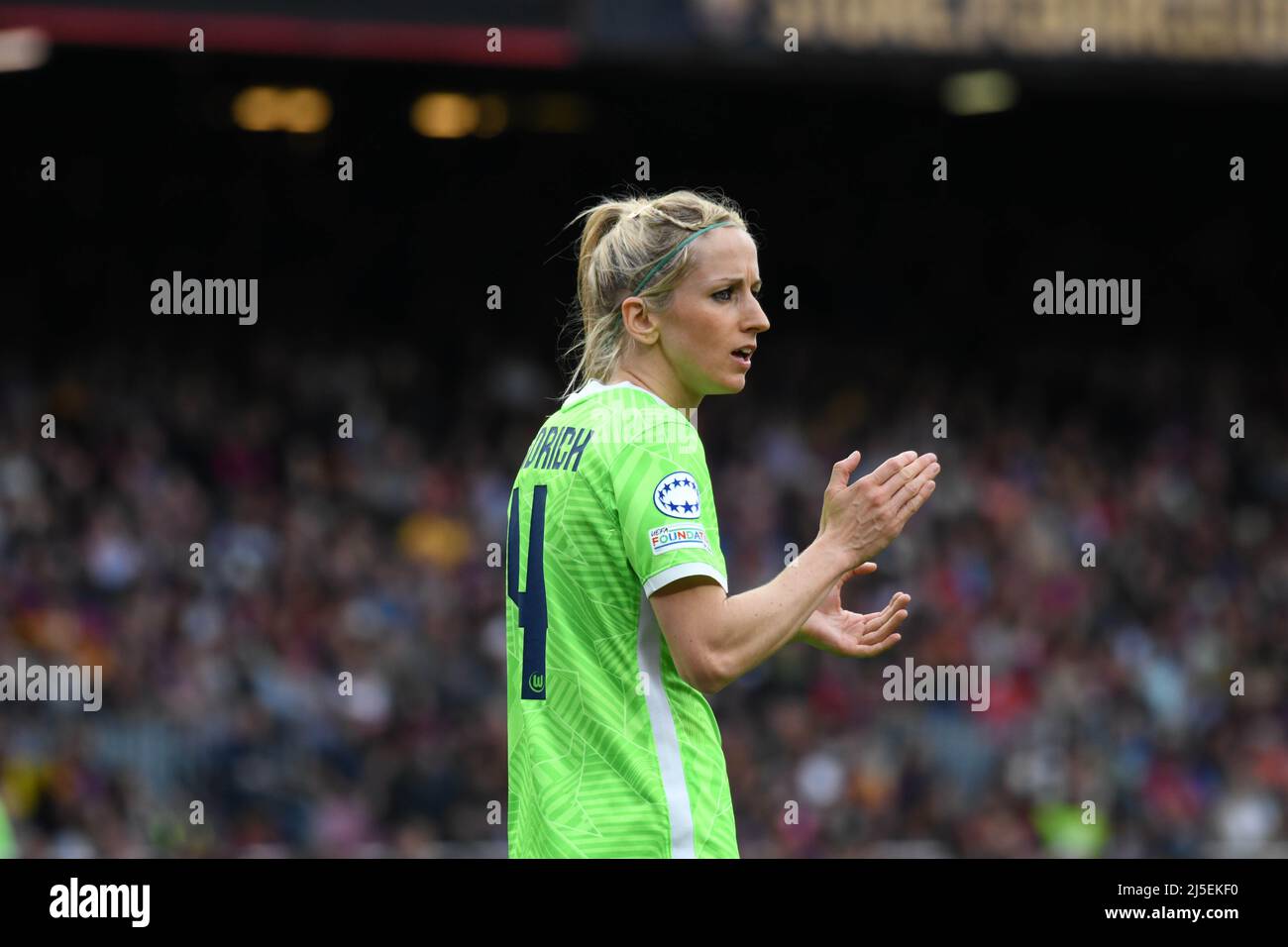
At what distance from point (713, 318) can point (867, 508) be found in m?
0.48

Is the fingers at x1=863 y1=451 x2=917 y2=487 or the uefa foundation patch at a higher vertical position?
the fingers at x1=863 y1=451 x2=917 y2=487

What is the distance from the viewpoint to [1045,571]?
45.5ft

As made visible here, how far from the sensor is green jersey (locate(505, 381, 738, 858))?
3209mm

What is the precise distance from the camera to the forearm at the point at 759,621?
3.12m

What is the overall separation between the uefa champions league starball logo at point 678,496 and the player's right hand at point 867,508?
0.76 feet

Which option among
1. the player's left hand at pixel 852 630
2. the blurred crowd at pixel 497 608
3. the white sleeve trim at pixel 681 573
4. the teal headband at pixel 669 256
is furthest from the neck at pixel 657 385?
the blurred crowd at pixel 497 608

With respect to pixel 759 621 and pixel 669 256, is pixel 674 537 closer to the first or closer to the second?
pixel 759 621

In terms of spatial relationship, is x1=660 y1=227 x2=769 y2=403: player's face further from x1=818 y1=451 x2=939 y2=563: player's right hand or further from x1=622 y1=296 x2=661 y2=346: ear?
x1=818 y1=451 x2=939 y2=563: player's right hand

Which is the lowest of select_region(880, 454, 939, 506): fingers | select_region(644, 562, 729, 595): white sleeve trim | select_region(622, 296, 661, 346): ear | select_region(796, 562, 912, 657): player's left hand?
select_region(796, 562, 912, 657): player's left hand

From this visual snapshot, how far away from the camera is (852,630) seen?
12.5 ft

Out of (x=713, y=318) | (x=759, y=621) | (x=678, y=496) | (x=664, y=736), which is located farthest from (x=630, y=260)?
(x=664, y=736)

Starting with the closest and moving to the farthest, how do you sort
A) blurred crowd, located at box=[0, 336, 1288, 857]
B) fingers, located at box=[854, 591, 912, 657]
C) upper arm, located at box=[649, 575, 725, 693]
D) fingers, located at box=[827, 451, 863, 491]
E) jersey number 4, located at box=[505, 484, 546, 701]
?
upper arm, located at box=[649, 575, 725, 693]
fingers, located at box=[827, 451, 863, 491]
jersey number 4, located at box=[505, 484, 546, 701]
fingers, located at box=[854, 591, 912, 657]
blurred crowd, located at box=[0, 336, 1288, 857]

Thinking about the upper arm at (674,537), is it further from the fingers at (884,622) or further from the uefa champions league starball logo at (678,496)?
the fingers at (884,622)

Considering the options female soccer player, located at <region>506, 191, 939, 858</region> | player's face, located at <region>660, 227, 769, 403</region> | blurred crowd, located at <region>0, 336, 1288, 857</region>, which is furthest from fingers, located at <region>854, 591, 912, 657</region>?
blurred crowd, located at <region>0, 336, 1288, 857</region>
